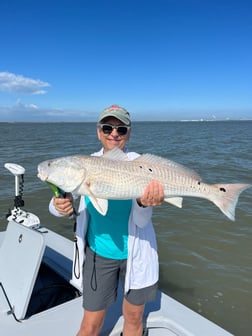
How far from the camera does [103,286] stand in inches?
122

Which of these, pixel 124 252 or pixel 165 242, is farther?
pixel 165 242

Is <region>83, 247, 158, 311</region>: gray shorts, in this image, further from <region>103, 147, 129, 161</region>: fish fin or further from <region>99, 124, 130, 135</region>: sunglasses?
<region>99, 124, 130, 135</region>: sunglasses

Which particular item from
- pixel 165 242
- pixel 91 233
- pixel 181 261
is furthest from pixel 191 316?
pixel 165 242

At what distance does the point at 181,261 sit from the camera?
7410 millimetres

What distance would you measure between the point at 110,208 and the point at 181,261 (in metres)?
4.94

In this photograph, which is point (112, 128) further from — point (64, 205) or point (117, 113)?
point (64, 205)

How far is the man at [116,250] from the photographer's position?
2.97 metres

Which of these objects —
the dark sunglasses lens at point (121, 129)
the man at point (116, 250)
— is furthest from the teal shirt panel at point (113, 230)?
the dark sunglasses lens at point (121, 129)

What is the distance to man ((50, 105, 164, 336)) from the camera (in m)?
2.97

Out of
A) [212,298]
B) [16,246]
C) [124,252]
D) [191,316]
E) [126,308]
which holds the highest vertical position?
[124,252]

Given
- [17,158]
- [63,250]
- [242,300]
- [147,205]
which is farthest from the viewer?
[17,158]

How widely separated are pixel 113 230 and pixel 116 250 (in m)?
0.20

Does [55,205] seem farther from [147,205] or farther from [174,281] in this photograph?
[174,281]

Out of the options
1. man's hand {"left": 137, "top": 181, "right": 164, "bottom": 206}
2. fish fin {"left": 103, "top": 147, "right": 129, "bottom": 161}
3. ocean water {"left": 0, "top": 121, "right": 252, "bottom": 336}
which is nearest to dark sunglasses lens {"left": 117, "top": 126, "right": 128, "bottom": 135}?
fish fin {"left": 103, "top": 147, "right": 129, "bottom": 161}
